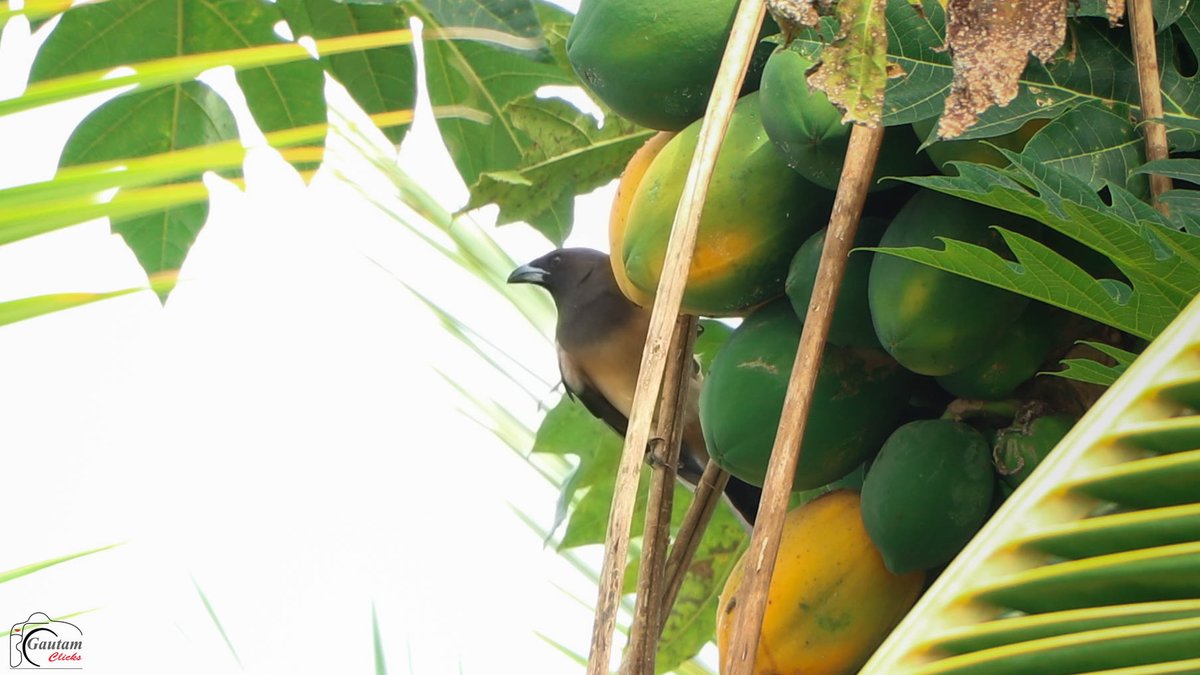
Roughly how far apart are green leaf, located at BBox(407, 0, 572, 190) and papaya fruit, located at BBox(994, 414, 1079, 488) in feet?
2.26

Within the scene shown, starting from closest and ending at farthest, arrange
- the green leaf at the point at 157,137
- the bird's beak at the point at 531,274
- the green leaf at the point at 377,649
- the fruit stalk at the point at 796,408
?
1. the fruit stalk at the point at 796,408
2. the green leaf at the point at 377,649
3. the green leaf at the point at 157,137
4. the bird's beak at the point at 531,274

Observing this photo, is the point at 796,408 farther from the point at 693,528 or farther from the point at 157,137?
the point at 157,137

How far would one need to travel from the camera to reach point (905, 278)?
0.73 m

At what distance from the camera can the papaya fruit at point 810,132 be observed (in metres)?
0.74

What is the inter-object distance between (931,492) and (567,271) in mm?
1698

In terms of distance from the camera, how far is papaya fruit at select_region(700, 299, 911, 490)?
0.82 meters

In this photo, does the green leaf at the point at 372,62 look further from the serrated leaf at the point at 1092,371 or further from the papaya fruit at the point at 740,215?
the serrated leaf at the point at 1092,371

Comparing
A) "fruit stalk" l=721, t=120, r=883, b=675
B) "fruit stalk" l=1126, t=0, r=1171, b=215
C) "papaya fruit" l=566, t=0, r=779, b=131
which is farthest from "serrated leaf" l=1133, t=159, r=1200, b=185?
"papaya fruit" l=566, t=0, r=779, b=131

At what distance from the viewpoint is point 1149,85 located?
0.70 meters

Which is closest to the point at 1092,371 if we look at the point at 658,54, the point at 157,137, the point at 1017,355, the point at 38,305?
the point at 1017,355

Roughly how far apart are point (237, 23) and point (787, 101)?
82 centimetres

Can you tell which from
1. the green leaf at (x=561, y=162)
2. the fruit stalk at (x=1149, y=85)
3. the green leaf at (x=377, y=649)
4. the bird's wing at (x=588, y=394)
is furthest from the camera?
the bird's wing at (x=588, y=394)

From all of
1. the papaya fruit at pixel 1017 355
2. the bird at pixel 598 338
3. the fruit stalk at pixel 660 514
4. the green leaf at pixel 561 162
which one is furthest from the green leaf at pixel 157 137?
the papaya fruit at pixel 1017 355

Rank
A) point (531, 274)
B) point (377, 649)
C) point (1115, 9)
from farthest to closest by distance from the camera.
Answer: point (531, 274) → point (377, 649) → point (1115, 9)
